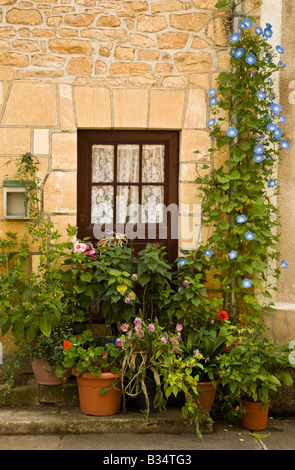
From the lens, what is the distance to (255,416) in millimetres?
4008

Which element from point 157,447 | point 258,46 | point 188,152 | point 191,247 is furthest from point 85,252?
point 258,46

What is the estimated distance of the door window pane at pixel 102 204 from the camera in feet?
15.5

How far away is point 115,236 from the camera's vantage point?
468 cm

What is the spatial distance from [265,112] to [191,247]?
1305mm

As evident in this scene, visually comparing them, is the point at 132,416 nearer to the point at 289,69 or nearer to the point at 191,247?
the point at 191,247

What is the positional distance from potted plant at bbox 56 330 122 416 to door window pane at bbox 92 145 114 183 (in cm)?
152

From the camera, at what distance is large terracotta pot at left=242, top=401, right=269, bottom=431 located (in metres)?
3.99

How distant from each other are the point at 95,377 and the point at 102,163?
1.90 m

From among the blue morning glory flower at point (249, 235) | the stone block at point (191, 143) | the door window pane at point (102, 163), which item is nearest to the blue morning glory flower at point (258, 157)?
the stone block at point (191, 143)

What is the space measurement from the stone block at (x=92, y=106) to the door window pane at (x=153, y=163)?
1.45 ft

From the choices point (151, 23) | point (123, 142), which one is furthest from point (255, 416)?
point (151, 23)

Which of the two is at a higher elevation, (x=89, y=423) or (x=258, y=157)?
(x=258, y=157)

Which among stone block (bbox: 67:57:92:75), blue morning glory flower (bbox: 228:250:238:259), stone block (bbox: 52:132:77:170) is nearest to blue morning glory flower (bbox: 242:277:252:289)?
blue morning glory flower (bbox: 228:250:238:259)

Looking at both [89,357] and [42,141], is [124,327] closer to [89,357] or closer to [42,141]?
[89,357]
